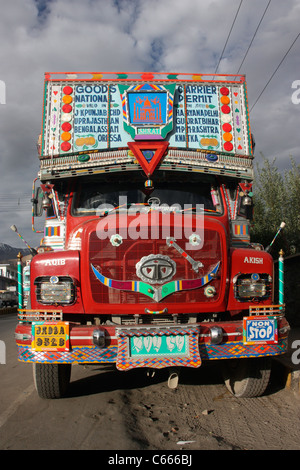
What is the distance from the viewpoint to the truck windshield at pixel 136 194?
481 centimetres

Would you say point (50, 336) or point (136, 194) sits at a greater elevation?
point (136, 194)

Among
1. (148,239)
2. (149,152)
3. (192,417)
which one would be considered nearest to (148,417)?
(192,417)

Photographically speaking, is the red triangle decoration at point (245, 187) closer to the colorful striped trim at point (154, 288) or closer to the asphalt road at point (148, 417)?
the colorful striped trim at point (154, 288)

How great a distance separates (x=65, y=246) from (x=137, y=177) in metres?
1.24

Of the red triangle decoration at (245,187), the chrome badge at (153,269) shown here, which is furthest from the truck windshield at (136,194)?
the chrome badge at (153,269)

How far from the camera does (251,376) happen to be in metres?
4.28

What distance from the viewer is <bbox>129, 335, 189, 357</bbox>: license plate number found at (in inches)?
142

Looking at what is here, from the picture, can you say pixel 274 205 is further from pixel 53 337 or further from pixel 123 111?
pixel 53 337

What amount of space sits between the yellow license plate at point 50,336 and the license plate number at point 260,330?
1732mm

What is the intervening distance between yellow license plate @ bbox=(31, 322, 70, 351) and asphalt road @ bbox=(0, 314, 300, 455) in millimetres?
694

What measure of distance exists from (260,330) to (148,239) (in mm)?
1431

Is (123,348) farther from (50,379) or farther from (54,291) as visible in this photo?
(50,379)

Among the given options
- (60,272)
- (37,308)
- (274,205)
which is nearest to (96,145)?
(60,272)

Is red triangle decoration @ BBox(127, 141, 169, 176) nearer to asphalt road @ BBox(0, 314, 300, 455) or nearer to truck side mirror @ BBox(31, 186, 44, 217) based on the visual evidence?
truck side mirror @ BBox(31, 186, 44, 217)
